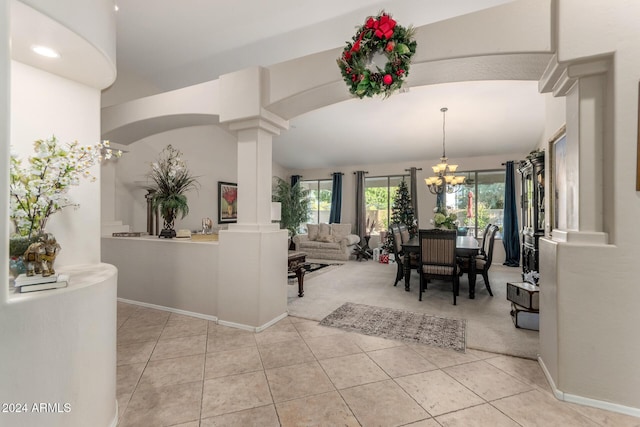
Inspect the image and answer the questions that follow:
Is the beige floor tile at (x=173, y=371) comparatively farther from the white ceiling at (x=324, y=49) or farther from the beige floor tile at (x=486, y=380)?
the white ceiling at (x=324, y=49)

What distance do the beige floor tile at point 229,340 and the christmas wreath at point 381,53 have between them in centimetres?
236

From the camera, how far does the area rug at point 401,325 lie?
9.12 ft

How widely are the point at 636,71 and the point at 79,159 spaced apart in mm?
3172

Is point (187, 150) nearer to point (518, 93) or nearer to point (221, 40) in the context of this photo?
point (221, 40)

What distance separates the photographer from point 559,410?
1789 millimetres

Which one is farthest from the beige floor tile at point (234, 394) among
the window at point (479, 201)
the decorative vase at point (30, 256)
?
the window at point (479, 201)

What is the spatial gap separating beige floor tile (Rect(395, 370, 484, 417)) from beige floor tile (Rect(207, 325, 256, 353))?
1389 millimetres

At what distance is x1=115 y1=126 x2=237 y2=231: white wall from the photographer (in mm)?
5113

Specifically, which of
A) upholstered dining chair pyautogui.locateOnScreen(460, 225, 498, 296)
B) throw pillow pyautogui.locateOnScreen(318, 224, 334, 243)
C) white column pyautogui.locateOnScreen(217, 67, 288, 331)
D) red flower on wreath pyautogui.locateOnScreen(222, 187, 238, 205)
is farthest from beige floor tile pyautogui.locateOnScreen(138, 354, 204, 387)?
throw pillow pyautogui.locateOnScreen(318, 224, 334, 243)

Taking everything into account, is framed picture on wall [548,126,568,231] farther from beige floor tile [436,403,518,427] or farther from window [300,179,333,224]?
window [300,179,333,224]

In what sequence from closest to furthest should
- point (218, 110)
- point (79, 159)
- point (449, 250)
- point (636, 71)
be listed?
point (79, 159)
point (636, 71)
point (218, 110)
point (449, 250)

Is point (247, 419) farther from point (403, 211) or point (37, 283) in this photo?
point (403, 211)

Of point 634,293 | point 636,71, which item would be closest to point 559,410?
point 634,293

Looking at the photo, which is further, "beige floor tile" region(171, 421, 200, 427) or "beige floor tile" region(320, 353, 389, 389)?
"beige floor tile" region(320, 353, 389, 389)
